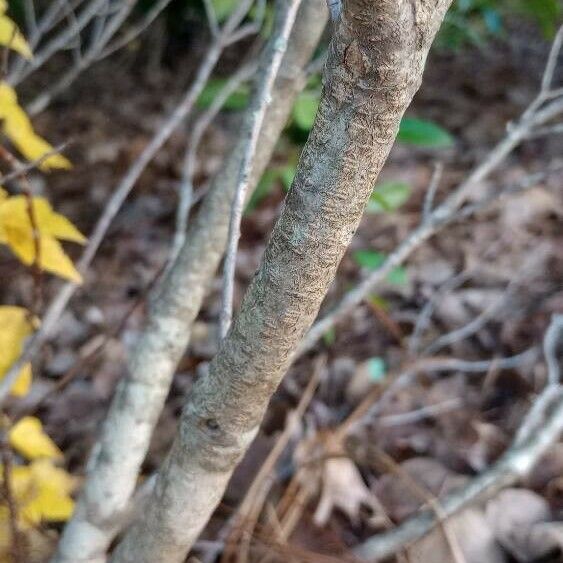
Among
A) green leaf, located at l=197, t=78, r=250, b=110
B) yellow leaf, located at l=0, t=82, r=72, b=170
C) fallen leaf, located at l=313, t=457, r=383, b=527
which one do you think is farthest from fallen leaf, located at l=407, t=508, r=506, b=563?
green leaf, located at l=197, t=78, r=250, b=110

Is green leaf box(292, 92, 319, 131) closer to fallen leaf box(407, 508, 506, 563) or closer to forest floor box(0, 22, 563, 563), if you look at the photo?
forest floor box(0, 22, 563, 563)

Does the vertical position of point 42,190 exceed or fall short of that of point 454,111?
it falls short

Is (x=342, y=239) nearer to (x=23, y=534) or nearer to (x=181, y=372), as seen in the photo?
(x=23, y=534)

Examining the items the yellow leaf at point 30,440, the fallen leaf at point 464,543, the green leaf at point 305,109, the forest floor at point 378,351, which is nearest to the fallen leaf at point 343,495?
the forest floor at point 378,351

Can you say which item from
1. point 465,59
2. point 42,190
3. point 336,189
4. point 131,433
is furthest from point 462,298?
point 465,59

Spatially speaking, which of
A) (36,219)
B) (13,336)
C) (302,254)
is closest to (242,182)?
(302,254)

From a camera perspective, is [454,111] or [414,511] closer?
[414,511]
